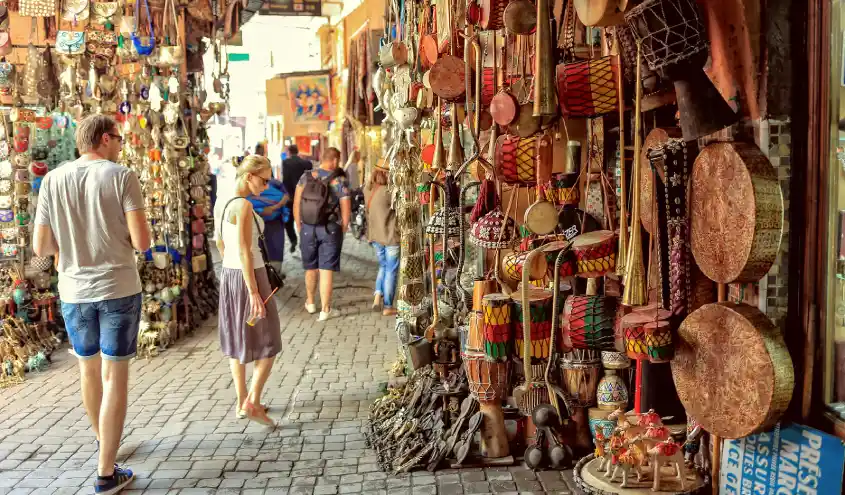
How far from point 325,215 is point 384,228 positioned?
610 millimetres

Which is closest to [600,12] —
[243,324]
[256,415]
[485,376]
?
[485,376]

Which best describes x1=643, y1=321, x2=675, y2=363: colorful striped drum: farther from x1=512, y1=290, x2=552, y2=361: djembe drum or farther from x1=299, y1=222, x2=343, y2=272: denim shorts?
x1=299, y1=222, x2=343, y2=272: denim shorts

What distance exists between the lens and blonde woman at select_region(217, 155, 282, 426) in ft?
13.9

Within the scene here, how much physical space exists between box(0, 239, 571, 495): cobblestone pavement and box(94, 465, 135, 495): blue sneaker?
57 millimetres

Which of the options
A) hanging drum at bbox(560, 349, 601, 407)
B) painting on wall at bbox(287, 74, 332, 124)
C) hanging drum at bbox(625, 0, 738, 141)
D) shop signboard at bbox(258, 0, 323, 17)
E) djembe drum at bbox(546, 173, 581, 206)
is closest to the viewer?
hanging drum at bbox(625, 0, 738, 141)

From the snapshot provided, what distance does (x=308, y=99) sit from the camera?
548 inches

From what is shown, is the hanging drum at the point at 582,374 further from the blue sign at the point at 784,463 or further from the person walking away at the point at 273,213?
the person walking away at the point at 273,213

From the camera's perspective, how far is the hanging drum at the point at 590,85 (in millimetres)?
2623

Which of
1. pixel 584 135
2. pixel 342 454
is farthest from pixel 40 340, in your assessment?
pixel 584 135

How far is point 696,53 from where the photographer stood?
2.12m

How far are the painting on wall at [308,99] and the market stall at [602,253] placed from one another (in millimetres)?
9552

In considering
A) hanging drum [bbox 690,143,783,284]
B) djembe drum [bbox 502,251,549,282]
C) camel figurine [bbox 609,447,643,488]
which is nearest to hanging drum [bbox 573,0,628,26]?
hanging drum [bbox 690,143,783,284]

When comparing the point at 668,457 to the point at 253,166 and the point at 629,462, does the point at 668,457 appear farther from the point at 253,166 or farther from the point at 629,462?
the point at 253,166

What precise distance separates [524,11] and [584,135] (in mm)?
800
